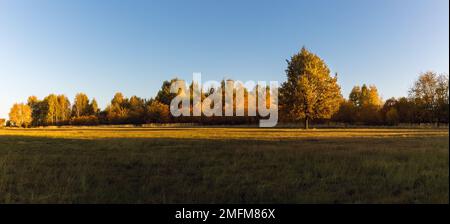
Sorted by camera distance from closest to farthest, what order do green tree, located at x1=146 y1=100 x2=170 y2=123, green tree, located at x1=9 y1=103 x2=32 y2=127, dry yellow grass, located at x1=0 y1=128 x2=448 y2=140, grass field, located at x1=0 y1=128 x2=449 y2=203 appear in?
grass field, located at x1=0 y1=128 x2=449 y2=203, dry yellow grass, located at x1=0 y1=128 x2=448 y2=140, green tree, located at x1=146 y1=100 x2=170 y2=123, green tree, located at x1=9 y1=103 x2=32 y2=127

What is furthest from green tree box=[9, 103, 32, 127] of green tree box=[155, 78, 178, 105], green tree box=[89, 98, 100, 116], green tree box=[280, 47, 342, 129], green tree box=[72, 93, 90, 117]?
green tree box=[280, 47, 342, 129]

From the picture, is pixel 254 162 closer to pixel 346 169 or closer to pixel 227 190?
pixel 346 169

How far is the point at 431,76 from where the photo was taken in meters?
54.8

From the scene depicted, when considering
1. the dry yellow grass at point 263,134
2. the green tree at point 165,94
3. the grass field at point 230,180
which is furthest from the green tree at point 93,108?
the grass field at point 230,180

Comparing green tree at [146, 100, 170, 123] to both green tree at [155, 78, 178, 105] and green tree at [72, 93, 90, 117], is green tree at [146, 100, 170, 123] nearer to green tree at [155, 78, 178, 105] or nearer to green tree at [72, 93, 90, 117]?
green tree at [155, 78, 178, 105]

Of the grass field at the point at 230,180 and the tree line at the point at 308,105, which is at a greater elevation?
the tree line at the point at 308,105

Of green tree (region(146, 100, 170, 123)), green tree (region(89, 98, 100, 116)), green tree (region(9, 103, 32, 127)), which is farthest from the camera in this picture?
green tree (region(9, 103, 32, 127))

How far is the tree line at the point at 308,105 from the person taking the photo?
5662 centimetres

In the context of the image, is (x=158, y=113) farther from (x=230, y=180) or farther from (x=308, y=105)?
(x=230, y=180)

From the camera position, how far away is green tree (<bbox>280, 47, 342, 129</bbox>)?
5603 centimetres

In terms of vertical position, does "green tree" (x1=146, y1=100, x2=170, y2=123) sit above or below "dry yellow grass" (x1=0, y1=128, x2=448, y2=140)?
above

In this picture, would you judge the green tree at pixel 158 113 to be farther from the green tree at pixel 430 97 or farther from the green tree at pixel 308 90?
the green tree at pixel 430 97
